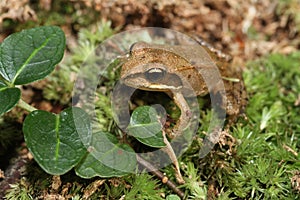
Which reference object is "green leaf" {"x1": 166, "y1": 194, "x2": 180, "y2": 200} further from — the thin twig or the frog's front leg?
the frog's front leg

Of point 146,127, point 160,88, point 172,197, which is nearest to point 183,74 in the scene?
point 160,88

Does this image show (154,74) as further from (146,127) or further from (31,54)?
Answer: (31,54)

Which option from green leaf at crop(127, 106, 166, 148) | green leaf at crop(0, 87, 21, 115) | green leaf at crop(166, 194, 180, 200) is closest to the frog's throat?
green leaf at crop(127, 106, 166, 148)

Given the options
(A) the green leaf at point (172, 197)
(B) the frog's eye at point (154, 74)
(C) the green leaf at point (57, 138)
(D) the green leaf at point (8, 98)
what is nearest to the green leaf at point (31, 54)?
(D) the green leaf at point (8, 98)

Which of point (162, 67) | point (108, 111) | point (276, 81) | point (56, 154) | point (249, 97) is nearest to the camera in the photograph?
point (56, 154)

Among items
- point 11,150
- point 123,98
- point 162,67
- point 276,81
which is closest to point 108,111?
point 123,98

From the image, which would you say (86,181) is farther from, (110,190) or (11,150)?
(11,150)
